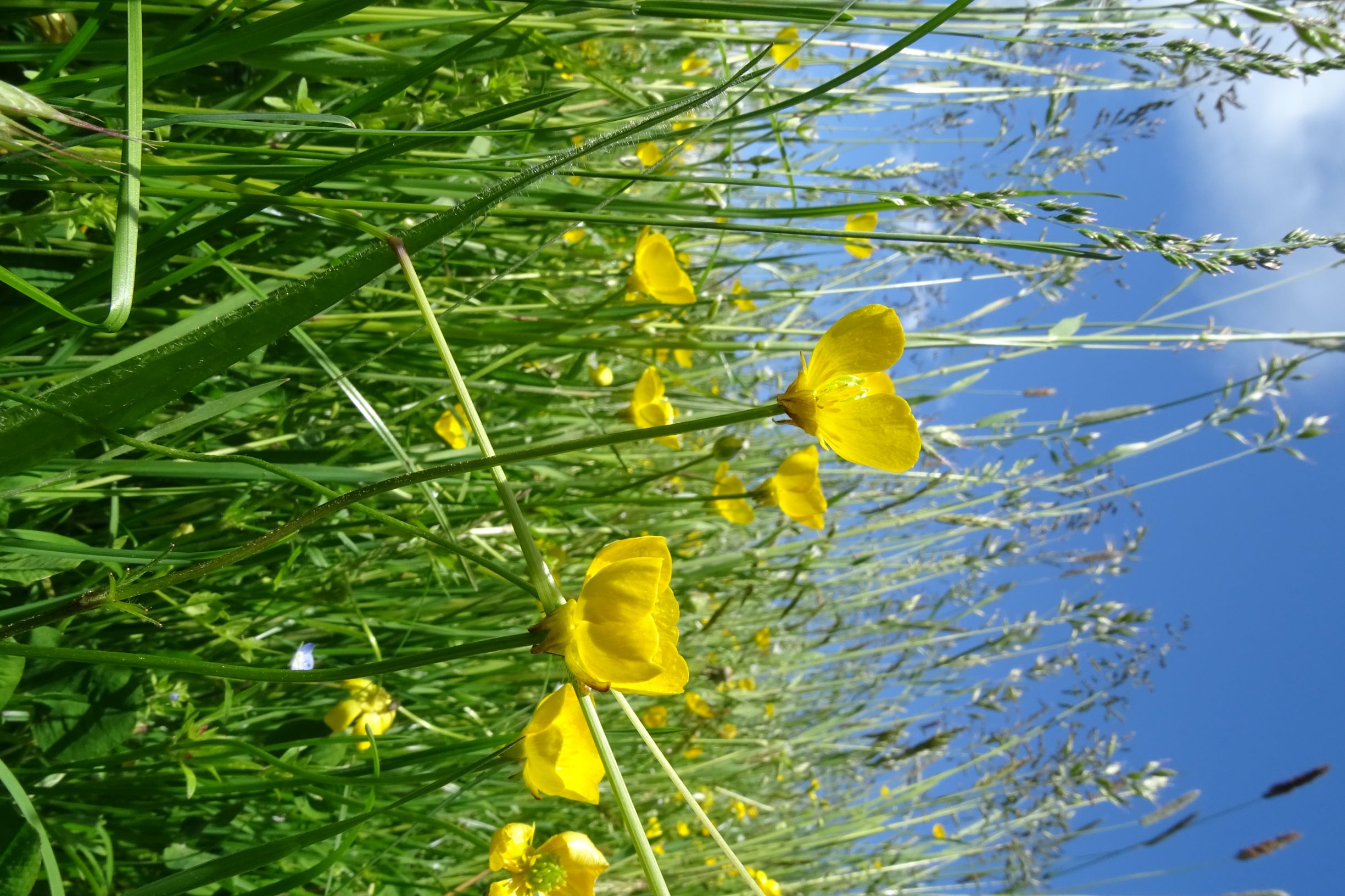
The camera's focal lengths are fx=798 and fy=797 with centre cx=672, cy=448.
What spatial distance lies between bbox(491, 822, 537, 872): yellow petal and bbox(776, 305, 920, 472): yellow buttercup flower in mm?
565

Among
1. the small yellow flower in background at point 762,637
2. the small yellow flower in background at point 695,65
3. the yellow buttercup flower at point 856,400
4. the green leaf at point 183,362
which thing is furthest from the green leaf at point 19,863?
the small yellow flower in background at point 695,65

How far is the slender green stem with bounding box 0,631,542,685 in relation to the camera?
1.60ft

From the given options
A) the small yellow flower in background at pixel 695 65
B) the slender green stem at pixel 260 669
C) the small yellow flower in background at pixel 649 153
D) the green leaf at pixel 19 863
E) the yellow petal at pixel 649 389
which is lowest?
the green leaf at pixel 19 863

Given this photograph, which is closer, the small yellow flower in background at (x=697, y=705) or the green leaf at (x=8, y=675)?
the green leaf at (x=8, y=675)

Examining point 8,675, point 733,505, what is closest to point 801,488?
point 733,505

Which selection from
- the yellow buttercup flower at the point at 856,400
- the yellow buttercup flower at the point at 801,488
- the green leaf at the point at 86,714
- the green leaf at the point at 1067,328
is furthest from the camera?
the yellow buttercup flower at the point at 801,488

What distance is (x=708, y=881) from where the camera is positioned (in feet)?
7.09

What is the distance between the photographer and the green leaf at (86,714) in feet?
3.36

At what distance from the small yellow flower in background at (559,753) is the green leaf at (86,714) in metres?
0.65

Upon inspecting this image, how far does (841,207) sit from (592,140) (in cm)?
36

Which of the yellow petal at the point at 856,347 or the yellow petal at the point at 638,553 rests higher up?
the yellow petal at the point at 856,347

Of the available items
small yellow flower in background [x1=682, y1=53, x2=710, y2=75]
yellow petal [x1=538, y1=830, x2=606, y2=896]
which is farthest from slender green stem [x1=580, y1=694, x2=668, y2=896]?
small yellow flower in background [x1=682, y1=53, x2=710, y2=75]

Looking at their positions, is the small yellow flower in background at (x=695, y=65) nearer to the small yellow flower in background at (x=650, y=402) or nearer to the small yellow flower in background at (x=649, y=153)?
the small yellow flower in background at (x=649, y=153)

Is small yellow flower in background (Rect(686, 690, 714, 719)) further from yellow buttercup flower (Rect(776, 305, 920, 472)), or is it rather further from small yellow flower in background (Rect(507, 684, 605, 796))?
yellow buttercup flower (Rect(776, 305, 920, 472))
